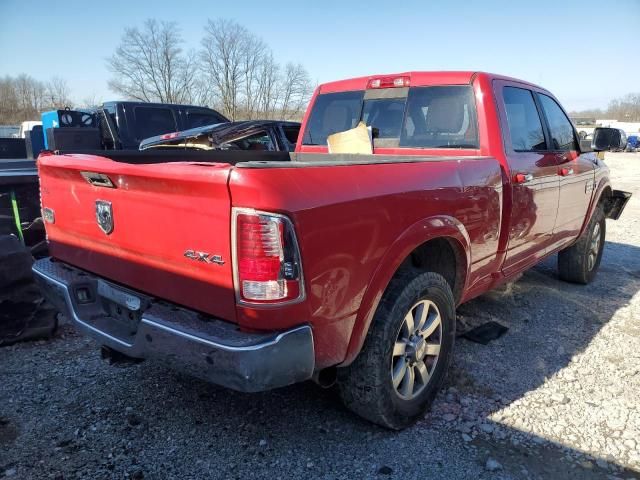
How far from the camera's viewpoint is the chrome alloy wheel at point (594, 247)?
5.25m

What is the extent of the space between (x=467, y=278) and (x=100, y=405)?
237cm

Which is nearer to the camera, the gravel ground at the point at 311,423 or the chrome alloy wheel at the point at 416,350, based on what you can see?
the gravel ground at the point at 311,423

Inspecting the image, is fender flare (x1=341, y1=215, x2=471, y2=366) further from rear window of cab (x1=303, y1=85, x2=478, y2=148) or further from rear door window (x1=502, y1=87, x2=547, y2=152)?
rear door window (x1=502, y1=87, x2=547, y2=152)

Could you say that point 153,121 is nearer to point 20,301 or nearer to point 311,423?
point 20,301

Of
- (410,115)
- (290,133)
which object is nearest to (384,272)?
(410,115)

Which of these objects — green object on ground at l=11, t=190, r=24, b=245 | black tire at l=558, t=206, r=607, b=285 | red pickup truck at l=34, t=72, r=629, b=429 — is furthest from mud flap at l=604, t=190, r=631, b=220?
green object on ground at l=11, t=190, r=24, b=245

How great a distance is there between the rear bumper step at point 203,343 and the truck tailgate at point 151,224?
0.23 ft

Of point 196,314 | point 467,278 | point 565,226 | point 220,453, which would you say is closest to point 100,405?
point 220,453

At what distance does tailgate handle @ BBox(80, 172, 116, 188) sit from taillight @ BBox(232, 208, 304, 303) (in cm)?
86

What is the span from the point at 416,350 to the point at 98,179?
1889 millimetres

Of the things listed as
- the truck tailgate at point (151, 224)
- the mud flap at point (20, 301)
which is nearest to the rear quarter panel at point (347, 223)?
the truck tailgate at point (151, 224)

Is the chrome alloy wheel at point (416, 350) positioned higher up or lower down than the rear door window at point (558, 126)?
lower down

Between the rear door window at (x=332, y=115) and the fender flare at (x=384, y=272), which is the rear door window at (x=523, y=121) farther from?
the fender flare at (x=384, y=272)

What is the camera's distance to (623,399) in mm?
3031
